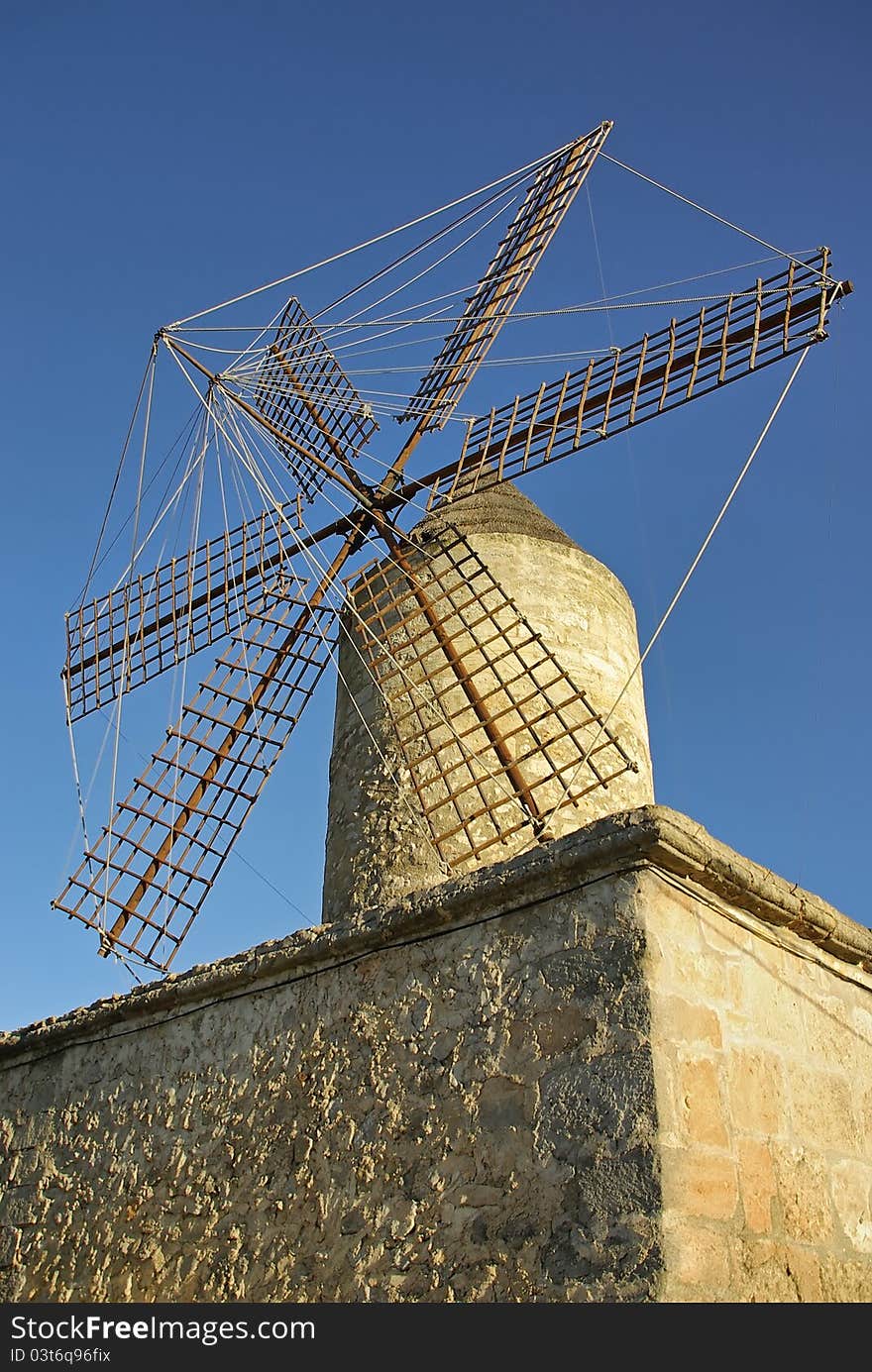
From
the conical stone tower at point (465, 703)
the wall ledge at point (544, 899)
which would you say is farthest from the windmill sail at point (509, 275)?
the wall ledge at point (544, 899)

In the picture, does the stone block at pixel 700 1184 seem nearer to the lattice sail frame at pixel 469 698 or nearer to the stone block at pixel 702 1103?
the stone block at pixel 702 1103

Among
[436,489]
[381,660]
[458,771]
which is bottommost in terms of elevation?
[458,771]

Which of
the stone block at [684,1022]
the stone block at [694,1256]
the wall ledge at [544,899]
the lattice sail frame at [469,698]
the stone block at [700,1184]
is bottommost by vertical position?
the stone block at [694,1256]

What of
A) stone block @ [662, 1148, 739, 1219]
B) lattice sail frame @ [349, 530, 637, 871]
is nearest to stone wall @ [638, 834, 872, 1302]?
stone block @ [662, 1148, 739, 1219]

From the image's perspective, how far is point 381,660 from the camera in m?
6.48

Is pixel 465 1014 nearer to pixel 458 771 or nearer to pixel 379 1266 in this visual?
pixel 379 1266

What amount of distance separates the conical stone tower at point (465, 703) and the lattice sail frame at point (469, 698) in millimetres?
17

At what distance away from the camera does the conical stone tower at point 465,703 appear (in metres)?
5.82

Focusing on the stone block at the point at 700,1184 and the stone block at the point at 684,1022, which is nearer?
the stone block at the point at 700,1184

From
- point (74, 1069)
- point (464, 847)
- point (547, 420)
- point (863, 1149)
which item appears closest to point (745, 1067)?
point (863, 1149)

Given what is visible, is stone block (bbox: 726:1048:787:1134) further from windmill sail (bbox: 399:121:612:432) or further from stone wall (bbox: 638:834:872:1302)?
windmill sail (bbox: 399:121:612:432)

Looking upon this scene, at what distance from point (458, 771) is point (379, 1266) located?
10.4 feet

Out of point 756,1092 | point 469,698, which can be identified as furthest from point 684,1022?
point 469,698

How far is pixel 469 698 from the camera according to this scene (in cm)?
594
